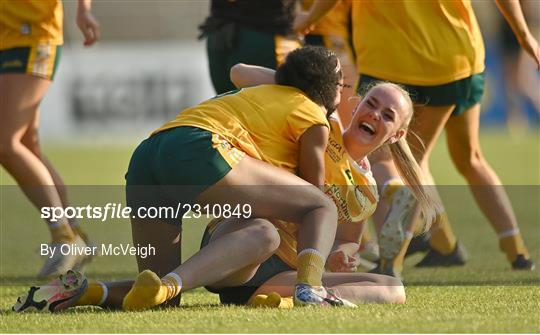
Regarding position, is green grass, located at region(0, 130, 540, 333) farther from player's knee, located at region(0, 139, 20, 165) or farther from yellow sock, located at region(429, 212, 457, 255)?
player's knee, located at region(0, 139, 20, 165)

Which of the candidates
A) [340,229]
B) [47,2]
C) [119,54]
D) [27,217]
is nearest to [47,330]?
[340,229]

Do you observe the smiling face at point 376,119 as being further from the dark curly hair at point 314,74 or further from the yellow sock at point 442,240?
the yellow sock at point 442,240

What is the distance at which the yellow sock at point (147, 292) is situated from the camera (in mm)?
4559

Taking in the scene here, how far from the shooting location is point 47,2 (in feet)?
22.3

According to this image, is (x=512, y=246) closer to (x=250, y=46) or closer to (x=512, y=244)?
(x=512, y=244)

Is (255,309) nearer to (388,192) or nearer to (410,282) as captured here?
(410,282)

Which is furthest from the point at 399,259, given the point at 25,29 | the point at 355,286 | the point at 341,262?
the point at 25,29

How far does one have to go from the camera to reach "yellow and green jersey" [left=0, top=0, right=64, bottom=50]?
6738 millimetres

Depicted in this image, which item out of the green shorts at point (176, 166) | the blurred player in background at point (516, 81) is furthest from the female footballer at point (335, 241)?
the blurred player in background at point (516, 81)

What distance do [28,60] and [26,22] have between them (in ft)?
0.69

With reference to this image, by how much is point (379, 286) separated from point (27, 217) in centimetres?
495

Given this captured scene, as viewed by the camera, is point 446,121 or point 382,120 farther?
point 446,121

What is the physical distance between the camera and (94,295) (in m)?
4.77

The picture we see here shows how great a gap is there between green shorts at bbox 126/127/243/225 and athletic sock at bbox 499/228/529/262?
7.64 feet
